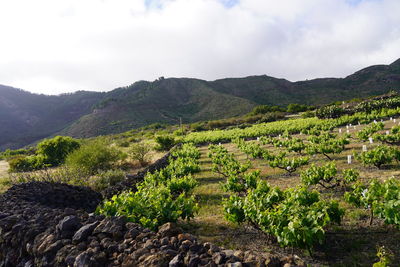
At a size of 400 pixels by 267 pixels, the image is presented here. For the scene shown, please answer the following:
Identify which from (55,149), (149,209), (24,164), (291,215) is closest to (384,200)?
(291,215)

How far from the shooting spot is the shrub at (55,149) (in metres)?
27.5

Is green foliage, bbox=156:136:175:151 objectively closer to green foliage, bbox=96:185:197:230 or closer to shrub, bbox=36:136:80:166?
shrub, bbox=36:136:80:166

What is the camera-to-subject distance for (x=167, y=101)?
105812 mm

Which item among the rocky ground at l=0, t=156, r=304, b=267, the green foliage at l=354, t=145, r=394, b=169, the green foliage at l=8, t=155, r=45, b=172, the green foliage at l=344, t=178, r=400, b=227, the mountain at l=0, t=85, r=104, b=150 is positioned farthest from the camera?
the mountain at l=0, t=85, r=104, b=150

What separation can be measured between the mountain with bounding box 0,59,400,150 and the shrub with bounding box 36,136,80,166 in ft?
157

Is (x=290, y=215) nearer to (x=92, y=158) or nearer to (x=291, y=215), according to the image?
(x=291, y=215)

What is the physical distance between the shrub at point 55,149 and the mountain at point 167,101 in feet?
157

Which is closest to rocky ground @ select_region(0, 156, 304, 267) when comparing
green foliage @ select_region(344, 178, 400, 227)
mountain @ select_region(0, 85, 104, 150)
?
green foliage @ select_region(344, 178, 400, 227)

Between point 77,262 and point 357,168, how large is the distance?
11795mm

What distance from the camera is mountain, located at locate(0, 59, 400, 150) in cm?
8262

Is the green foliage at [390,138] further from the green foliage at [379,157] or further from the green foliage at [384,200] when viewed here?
the green foliage at [384,200]

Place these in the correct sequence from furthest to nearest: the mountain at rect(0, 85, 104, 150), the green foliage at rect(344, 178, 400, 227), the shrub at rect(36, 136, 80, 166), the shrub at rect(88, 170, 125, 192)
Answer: the mountain at rect(0, 85, 104, 150)
the shrub at rect(36, 136, 80, 166)
the shrub at rect(88, 170, 125, 192)
the green foliage at rect(344, 178, 400, 227)

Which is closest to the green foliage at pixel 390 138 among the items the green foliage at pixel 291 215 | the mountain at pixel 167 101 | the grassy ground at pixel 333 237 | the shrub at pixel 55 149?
the grassy ground at pixel 333 237

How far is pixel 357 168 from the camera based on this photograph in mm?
11250
